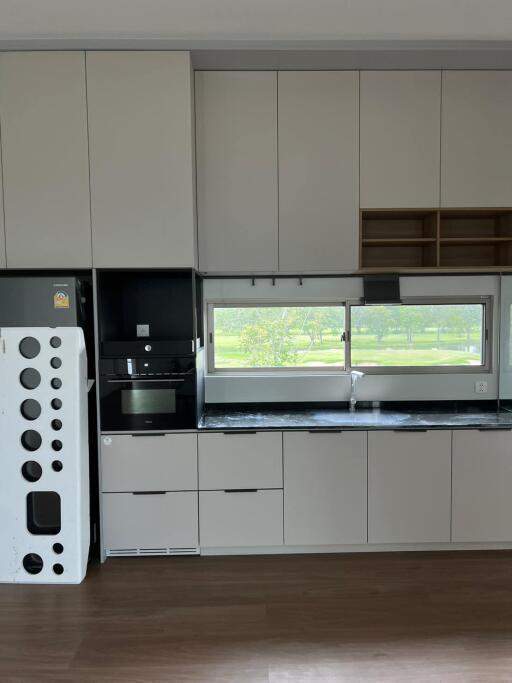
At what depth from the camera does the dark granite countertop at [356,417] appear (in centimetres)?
304

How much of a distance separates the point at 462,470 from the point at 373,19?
8.16ft

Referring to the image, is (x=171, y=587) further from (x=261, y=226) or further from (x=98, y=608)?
(x=261, y=226)

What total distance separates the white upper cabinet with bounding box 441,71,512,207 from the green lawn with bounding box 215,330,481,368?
962mm

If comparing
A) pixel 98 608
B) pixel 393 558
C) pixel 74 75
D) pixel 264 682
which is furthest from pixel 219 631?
pixel 74 75

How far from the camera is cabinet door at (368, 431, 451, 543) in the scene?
9.95ft

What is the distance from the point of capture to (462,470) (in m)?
3.04

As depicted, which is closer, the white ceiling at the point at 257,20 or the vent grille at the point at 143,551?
the white ceiling at the point at 257,20

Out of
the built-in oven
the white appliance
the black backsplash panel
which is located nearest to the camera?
the white appliance

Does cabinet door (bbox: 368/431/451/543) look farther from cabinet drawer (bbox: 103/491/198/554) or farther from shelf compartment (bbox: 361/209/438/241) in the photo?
shelf compartment (bbox: 361/209/438/241)

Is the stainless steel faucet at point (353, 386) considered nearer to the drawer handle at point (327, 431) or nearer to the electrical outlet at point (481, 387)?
the drawer handle at point (327, 431)

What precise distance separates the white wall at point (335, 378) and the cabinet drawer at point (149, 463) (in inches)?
24.9

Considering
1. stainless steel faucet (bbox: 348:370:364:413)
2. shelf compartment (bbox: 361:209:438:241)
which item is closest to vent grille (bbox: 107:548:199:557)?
stainless steel faucet (bbox: 348:370:364:413)

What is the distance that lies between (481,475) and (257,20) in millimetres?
2756

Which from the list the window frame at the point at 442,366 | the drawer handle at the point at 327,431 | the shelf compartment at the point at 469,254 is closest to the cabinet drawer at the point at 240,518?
the drawer handle at the point at 327,431
